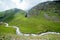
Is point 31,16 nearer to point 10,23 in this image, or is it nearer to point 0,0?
point 10,23

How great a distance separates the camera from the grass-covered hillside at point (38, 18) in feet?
22.5

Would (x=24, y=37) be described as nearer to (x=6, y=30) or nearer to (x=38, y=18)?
(x=6, y=30)

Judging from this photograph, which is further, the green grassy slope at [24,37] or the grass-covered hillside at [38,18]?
the grass-covered hillside at [38,18]

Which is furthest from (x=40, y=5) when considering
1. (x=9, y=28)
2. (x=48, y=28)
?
(x=9, y=28)

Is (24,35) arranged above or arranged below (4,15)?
below

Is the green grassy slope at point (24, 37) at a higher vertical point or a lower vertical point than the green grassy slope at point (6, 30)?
lower

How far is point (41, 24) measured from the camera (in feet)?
22.9

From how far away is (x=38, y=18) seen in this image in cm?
721

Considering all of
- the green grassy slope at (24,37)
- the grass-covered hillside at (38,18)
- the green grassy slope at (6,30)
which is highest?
the grass-covered hillside at (38,18)

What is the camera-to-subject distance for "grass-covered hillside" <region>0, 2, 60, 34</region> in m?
6.86

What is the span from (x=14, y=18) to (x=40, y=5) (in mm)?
1344

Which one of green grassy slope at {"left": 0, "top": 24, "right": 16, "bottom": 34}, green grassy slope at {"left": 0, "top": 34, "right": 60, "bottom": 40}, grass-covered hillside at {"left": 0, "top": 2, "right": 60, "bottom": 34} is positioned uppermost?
grass-covered hillside at {"left": 0, "top": 2, "right": 60, "bottom": 34}

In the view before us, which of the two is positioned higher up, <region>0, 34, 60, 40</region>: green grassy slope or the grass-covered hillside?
the grass-covered hillside

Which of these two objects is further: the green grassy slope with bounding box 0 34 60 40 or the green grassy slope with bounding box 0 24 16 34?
the green grassy slope with bounding box 0 24 16 34
